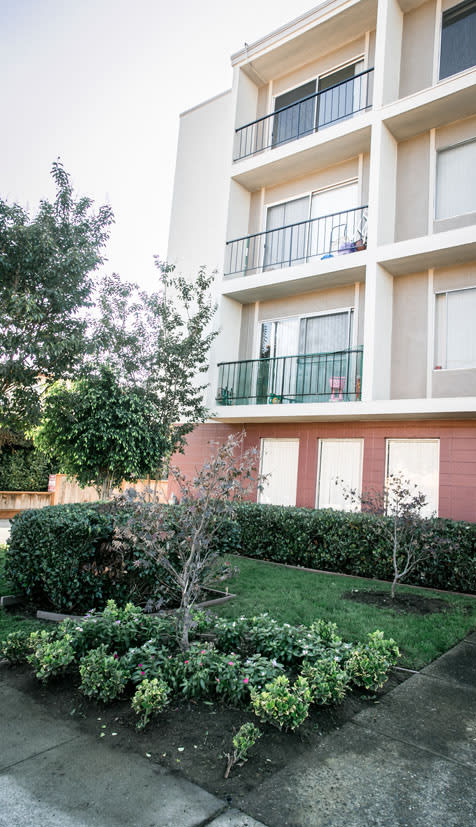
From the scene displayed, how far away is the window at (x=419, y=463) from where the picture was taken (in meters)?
10.2

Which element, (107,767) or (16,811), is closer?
(16,811)

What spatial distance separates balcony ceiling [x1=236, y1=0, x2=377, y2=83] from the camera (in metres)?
12.0

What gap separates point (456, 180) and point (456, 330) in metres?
3.28

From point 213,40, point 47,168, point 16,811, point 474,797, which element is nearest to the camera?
point 16,811

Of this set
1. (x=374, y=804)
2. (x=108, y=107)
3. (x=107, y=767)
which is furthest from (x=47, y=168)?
(x=374, y=804)

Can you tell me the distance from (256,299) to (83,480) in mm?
6377

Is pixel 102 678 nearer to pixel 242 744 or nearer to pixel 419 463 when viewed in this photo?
pixel 242 744

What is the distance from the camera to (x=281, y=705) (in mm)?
3189

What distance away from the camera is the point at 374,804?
2549mm

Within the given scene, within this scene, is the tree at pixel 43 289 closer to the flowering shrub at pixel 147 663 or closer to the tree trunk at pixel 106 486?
the tree trunk at pixel 106 486

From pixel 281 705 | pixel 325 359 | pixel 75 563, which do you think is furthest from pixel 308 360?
pixel 281 705

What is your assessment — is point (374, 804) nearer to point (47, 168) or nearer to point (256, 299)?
point (47, 168)

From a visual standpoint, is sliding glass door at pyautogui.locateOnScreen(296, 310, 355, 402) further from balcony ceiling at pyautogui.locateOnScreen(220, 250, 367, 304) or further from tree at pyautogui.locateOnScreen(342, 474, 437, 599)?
tree at pyautogui.locateOnScreen(342, 474, 437, 599)

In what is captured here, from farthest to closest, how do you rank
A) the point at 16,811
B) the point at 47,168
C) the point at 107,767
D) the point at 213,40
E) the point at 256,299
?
the point at 256,299 < the point at 213,40 < the point at 47,168 < the point at 107,767 < the point at 16,811
